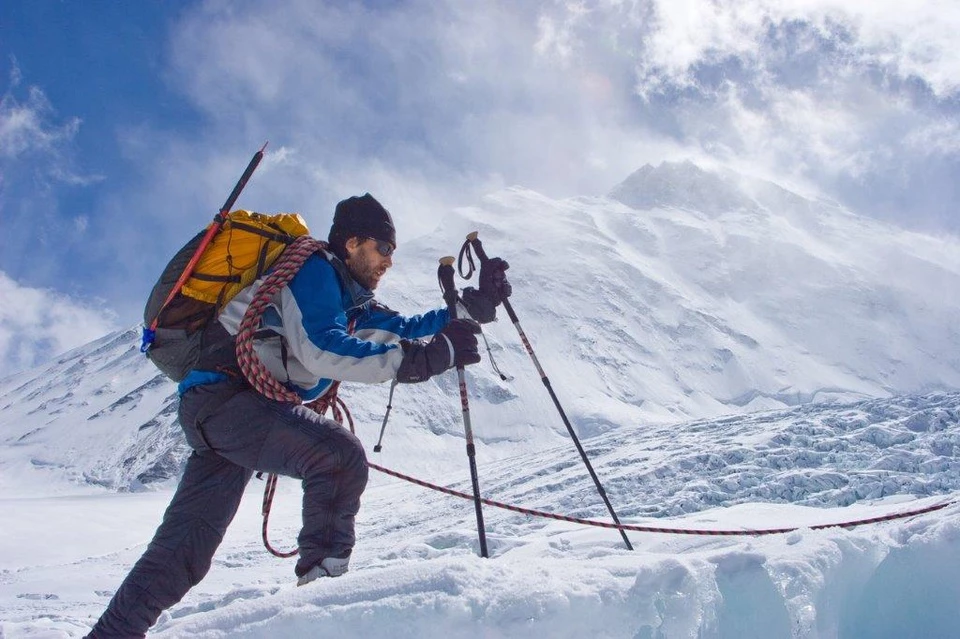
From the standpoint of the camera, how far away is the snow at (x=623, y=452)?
2.51 meters

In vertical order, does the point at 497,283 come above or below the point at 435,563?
above

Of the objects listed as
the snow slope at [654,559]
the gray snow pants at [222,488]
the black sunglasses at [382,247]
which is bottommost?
the snow slope at [654,559]

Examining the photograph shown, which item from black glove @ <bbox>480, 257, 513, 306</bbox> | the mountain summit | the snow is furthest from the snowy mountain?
black glove @ <bbox>480, 257, 513, 306</bbox>

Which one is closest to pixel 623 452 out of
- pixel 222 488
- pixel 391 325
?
pixel 391 325

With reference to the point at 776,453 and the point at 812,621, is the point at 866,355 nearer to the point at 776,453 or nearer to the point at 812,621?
the point at 776,453

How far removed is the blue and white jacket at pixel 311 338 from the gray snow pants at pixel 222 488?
7.1 inches

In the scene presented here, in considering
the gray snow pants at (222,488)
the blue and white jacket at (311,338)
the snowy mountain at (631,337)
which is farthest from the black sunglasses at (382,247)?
the snowy mountain at (631,337)

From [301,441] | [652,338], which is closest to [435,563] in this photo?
[301,441]

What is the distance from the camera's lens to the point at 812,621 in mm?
2742

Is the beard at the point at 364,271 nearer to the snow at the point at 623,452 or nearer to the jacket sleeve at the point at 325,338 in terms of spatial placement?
the jacket sleeve at the point at 325,338

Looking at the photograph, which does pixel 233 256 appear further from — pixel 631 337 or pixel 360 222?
pixel 631 337

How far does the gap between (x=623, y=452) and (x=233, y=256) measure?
20.0 meters

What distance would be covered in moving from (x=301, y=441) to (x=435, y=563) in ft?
2.71

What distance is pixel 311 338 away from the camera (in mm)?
2889
